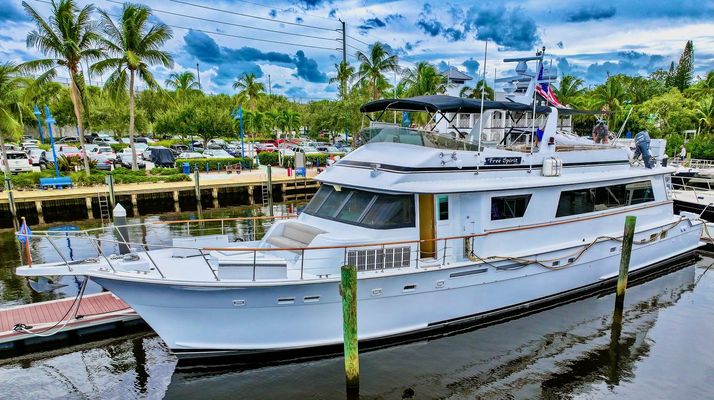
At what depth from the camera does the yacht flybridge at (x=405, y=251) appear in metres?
7.61

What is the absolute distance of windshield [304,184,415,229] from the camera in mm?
8773

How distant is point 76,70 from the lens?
23141 millimetres

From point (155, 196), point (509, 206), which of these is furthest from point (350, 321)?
point (155, 196)

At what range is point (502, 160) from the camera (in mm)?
9789

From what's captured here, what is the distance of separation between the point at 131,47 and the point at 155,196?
8467mm

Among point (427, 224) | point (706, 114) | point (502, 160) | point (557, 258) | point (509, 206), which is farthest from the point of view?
point (706, 114)

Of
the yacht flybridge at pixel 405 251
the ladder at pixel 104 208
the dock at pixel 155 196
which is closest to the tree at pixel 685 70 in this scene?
the dock at pixel 155 196

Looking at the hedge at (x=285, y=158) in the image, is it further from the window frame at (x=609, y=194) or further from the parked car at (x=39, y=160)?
the window frame at (x=609, y=194)

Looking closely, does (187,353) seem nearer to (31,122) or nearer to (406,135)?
(406,135)

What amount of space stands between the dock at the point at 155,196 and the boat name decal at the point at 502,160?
45.5 ft

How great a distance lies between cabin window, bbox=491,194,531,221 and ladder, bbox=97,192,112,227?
1736 centimetres

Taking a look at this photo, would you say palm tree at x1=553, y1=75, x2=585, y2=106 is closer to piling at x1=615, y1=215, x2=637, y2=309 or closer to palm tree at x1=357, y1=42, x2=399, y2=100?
palm tree at x1=357, y1=42, x2=399, y2=100

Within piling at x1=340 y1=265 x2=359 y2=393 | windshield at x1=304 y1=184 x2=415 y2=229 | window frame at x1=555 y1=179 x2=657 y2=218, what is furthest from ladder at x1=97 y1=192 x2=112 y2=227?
window frame at x1=555 y1=179 x2=657 y2=218

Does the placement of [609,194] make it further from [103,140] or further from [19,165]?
[103,140]
